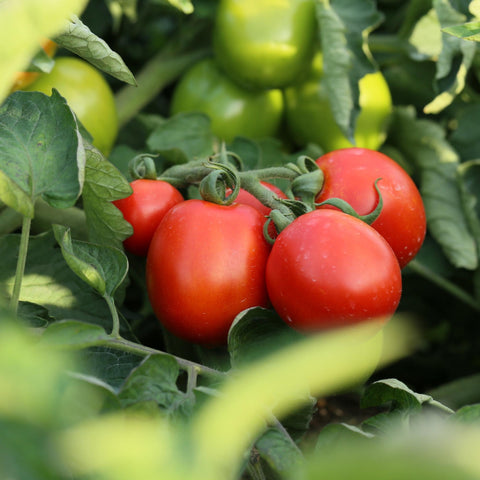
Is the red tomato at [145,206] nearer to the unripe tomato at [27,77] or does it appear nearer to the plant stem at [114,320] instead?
the plant stem at [114,320]

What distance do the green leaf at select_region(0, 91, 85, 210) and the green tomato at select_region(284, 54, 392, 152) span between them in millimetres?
465

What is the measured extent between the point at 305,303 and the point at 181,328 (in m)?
0.12

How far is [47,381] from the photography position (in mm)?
196

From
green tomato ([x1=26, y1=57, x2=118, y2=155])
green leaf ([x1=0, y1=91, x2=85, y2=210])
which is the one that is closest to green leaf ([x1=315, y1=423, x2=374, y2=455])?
green leaf ([x1=0, y1=91, x2=85, y2=210])

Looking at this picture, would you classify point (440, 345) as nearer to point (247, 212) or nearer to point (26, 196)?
point (247, 212)

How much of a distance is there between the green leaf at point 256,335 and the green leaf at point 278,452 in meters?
0.08

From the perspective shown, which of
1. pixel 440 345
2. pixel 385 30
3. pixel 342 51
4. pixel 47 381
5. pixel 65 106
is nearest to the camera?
pixel 47 381

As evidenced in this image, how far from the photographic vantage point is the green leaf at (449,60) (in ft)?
2.29

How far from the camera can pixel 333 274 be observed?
415mm

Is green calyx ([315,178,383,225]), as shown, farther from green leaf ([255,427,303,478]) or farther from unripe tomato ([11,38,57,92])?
unripe tomato ([11,38,57,92])

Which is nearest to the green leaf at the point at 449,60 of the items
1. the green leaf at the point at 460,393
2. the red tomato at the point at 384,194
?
the red tomato at the point at 384,194

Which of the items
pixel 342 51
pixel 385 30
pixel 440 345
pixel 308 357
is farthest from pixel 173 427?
pixel 385 30

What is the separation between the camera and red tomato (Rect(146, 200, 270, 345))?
1.51ft

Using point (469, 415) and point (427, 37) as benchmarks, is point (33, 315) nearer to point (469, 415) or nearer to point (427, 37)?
point (469, 415)
